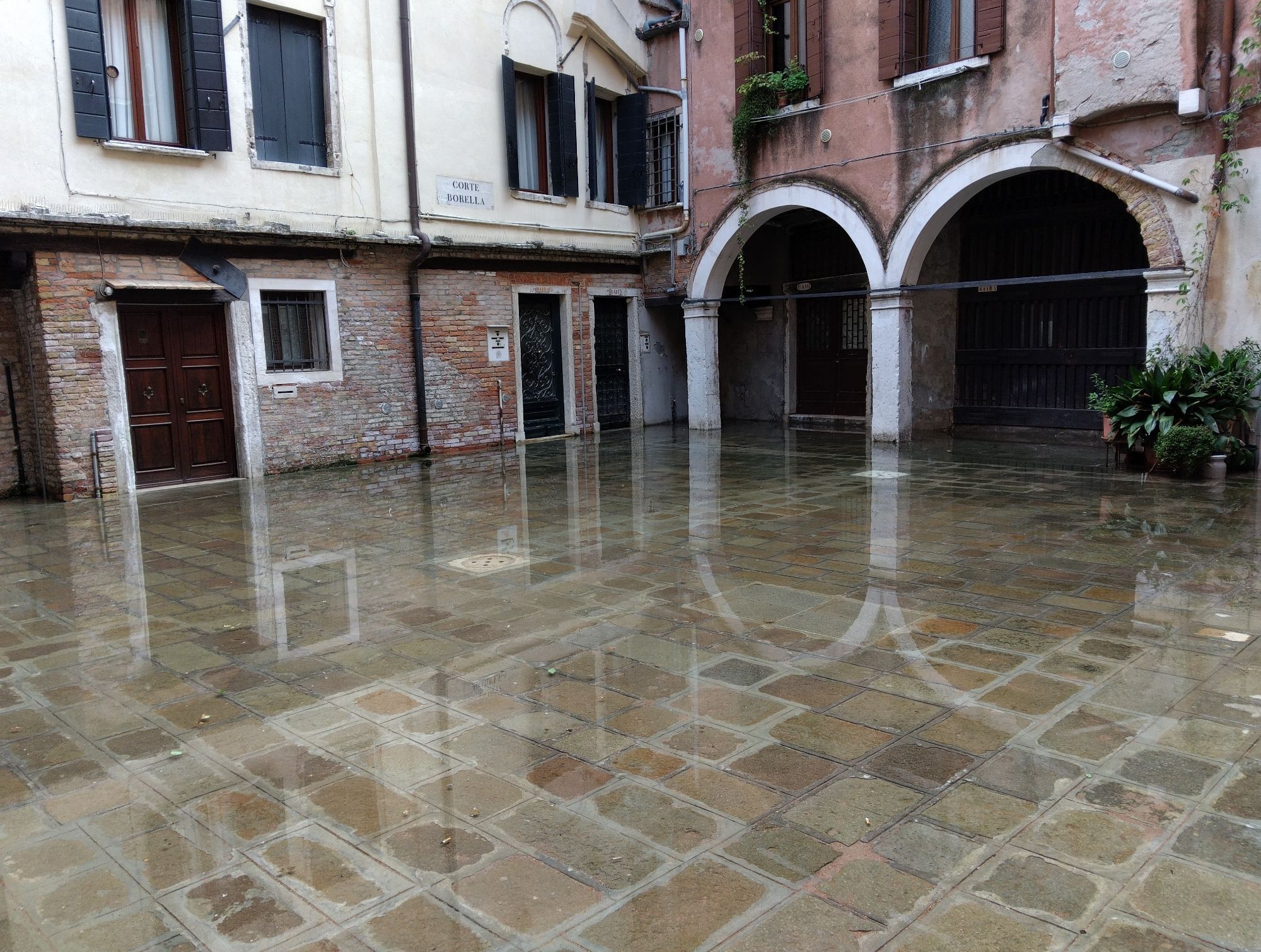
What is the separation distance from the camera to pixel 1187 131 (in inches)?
363

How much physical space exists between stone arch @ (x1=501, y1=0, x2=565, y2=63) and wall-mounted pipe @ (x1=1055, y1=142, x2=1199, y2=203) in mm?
6905

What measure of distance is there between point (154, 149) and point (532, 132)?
5557 mm

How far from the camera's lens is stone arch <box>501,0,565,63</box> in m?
12.8

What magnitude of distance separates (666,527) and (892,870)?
4842 mm

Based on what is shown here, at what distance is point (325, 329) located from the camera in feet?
37.6

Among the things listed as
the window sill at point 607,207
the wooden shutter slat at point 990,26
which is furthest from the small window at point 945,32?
the window sill at point 607,207

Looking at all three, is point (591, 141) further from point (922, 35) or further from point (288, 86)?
point (922, 35)

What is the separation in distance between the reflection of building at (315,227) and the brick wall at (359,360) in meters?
0.03

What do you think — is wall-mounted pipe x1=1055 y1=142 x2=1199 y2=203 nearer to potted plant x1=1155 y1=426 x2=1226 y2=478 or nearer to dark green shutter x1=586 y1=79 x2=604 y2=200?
potted plant x1=1155 y1=426 x2=1226 y2=478

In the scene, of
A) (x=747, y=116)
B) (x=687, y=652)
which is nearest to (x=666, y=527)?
(x=687, y=652)

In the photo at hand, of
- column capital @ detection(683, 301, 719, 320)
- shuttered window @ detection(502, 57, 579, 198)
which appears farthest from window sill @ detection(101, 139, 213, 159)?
column capital @ detection(683, 301, 719, 320)

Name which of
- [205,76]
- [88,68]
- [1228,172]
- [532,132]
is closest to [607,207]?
[532,132]

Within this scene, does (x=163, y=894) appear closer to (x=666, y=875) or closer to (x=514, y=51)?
(x=666, y=875)

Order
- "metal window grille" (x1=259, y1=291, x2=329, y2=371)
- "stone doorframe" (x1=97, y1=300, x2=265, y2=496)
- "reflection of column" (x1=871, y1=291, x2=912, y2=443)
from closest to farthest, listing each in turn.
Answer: "stone doorframe" (x1=97, y1=300, x2=265, y2=496), "metal window grille" (x1=259, y1=291, x2=329, y2=371), "reflection of column" (x1=871, y1=291, x2=912, y2=443)
